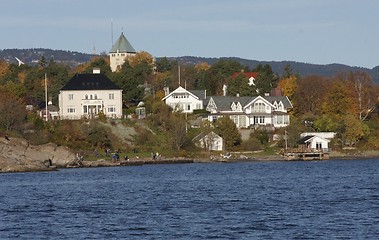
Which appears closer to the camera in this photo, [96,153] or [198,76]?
[96,153]

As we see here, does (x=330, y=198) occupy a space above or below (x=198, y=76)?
below

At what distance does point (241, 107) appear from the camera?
10788 cm

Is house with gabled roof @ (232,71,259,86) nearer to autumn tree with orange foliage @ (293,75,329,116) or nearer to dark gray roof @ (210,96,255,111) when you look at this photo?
autumn tree with orange foliage @ (293,75,329,116)

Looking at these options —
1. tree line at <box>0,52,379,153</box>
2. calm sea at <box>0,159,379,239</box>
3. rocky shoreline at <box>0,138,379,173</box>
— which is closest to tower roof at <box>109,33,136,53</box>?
tree line at <box>0,52,379,153</box>

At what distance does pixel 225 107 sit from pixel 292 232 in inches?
2878

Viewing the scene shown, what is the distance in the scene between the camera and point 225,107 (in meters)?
109

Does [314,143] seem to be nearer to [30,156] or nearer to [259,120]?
[259,120]

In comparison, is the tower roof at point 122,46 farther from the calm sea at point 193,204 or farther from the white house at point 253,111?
the calm sea at point 193,204

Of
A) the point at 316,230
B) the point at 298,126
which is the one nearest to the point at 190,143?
the point at 298,126

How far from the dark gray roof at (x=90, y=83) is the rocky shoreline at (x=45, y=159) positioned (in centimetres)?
2253

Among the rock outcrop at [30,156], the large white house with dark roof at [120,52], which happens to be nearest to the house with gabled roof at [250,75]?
the large white house with dark roof at [120,52]

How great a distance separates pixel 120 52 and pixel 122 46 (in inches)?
53.7

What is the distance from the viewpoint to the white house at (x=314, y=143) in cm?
9488

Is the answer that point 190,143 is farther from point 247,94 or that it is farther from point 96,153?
point 247,94
